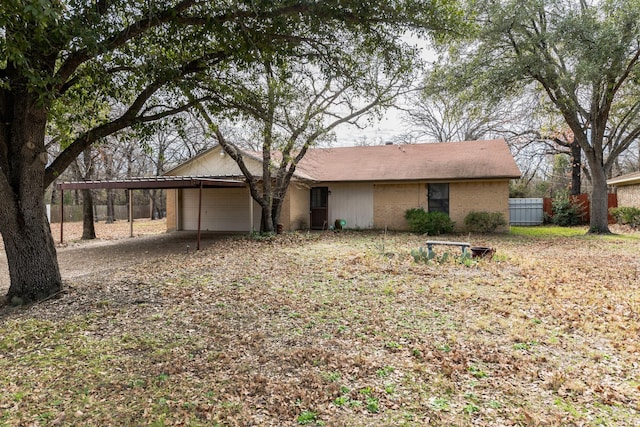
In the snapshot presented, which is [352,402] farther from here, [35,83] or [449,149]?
[449,149]

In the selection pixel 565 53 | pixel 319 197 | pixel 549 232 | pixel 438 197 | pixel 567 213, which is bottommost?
pixel 549 232

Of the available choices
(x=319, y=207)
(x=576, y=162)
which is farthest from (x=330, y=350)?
(x=576, y=162)

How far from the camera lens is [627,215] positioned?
1734 centimetres

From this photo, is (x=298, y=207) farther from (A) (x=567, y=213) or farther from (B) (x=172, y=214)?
(A) (x=567, y=213)

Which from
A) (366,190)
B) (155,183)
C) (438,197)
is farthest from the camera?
(366,190)

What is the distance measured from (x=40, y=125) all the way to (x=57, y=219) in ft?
84.1

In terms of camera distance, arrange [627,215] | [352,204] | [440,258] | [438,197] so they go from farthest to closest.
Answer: [352,204]
[627,215]
[438,197]
[440,258]

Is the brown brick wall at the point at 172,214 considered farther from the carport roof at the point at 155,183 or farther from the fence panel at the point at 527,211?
the fence panel at the point at 527,211

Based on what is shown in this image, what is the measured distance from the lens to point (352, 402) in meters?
2.87

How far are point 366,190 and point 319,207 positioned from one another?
8.10 ft

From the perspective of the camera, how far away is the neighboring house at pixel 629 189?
1845cm

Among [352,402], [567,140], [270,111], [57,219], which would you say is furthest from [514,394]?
[57,219]

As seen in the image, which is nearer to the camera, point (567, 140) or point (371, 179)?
point (371, 179)

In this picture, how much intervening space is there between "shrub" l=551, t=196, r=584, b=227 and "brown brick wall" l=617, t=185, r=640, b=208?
2316mm
